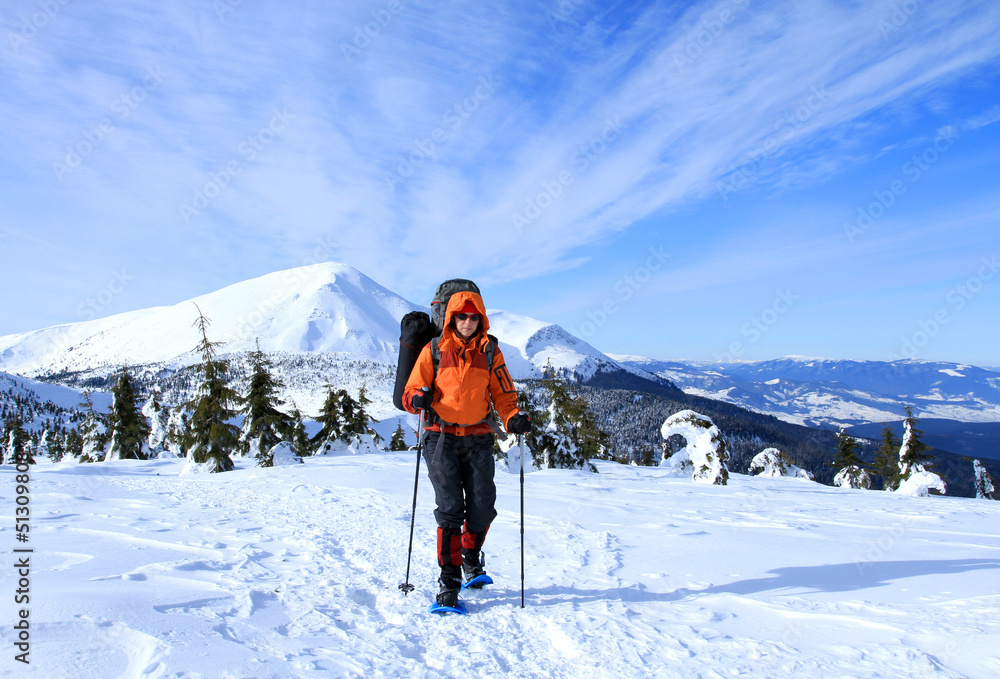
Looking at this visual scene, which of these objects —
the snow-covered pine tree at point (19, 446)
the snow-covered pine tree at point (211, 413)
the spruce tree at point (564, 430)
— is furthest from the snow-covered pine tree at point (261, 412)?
the spruce tree at point (564, 430)

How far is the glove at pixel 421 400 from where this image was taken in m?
3.69

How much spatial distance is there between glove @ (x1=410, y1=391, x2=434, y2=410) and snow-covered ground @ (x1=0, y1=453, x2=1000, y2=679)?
4.69 ft

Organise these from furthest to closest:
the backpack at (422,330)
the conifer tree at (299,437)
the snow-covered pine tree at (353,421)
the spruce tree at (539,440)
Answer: the conifer tree at (299,437)
the snow-covered pine tree at (353,421)
the spruce tree at (539,440)
the backpack at (422,330)

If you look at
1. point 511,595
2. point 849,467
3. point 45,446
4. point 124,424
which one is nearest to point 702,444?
point 511,595

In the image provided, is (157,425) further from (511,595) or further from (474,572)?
(511,595)

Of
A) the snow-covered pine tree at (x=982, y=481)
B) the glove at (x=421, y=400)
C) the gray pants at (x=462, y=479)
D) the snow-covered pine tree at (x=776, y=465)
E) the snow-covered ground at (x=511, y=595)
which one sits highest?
the glove at (x=421, y=400)

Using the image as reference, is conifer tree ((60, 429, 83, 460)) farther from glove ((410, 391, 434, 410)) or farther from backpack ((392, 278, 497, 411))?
glove ((410, 391, 434, 410))

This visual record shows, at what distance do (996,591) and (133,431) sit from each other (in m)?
33.9

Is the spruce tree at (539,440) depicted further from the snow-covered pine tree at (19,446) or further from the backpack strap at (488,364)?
the backpack strap at (488,364)

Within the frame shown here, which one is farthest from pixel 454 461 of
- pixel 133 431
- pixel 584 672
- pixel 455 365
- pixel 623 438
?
pixel 623 438

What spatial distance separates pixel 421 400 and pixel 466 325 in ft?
2.21

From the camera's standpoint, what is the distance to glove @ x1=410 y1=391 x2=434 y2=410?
369 cm

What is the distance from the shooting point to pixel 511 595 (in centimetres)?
387

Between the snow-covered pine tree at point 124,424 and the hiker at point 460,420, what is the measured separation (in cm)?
3031
